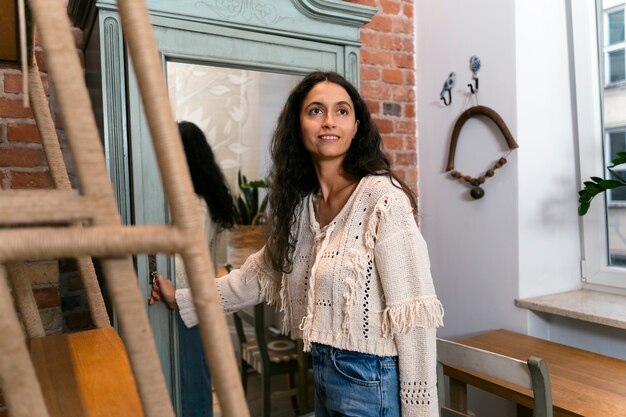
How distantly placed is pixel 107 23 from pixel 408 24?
1.69m

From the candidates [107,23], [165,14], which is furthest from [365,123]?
[107,23]

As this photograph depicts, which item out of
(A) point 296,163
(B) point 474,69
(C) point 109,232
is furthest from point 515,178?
(C) point 109,232

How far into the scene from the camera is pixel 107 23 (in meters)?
1.42

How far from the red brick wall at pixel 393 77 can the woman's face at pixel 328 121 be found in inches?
41.6

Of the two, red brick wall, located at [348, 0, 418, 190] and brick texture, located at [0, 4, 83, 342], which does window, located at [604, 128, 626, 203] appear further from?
brick texture, located at [0, 4, 83, 342]

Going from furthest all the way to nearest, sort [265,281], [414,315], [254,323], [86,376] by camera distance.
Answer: [254,323], [265,281], [414,315], [86,376]

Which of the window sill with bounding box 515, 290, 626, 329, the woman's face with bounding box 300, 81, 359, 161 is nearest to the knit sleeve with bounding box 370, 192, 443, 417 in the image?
the woman's face with bounding box 300, 81, 359, 161

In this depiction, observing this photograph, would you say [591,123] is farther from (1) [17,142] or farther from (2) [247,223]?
(1) [17,142]

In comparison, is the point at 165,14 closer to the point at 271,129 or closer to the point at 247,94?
the point at 247,94

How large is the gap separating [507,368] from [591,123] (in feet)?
4.62

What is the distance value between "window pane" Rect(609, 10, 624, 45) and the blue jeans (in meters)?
1.72

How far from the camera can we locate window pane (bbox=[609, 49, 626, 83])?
2.07 m

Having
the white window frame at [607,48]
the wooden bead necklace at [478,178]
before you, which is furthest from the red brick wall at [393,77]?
the white window frame at [607,48]

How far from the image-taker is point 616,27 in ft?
6.81
